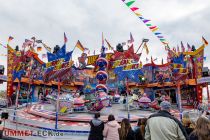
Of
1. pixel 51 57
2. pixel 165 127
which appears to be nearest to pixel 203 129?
pixel 165 127

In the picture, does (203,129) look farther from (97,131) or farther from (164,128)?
(97,131)


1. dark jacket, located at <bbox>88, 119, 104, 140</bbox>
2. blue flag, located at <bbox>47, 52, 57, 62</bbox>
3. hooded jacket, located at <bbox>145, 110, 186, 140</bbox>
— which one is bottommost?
dark jacket, located at <bbox>88, 119, 104, 140</bbox>

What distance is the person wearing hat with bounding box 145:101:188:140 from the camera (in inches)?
123

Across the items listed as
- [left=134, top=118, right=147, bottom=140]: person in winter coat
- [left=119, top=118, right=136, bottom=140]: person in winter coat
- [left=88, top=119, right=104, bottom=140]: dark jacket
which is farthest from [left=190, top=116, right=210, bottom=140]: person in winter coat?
[left=88, top=119, right=104, bottom=140]: dark jacket

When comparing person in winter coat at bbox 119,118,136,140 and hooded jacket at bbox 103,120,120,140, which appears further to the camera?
hooded jacket at bbox 103,120,120,140

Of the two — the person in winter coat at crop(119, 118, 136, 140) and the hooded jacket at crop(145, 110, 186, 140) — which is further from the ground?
the hooded jacket at crop(145, 110, 186, 140)

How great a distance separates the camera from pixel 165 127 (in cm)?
319

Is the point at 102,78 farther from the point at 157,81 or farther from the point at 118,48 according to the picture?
the point at 118,48

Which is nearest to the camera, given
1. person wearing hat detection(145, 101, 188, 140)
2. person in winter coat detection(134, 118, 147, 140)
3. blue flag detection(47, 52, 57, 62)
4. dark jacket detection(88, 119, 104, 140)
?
person wearing hat detection(145, 101, 188, 140)

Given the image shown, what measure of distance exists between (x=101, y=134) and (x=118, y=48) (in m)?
30.0

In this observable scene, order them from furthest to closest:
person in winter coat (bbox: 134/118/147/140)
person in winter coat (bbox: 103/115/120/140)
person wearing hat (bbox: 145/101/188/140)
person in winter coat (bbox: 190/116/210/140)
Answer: person in winter coat (bbox: 103/115/120/140) < person in winter coat (bbox: 134/118/147/140) < person wearing hat (bbox: 145/101/188/140) < person in winter coat (bbox: 190/116/210/140)

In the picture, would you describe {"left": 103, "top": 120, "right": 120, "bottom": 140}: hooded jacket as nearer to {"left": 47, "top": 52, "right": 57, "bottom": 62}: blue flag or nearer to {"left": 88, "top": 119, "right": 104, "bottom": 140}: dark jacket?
{"left": 88, "top": 119, "right": 104, "bottom": 140}: dark jacket

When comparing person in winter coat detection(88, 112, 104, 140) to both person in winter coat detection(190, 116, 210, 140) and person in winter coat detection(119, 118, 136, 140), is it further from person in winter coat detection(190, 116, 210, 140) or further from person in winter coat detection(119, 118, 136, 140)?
person in winter coat detection(190, 116, 210, 140)

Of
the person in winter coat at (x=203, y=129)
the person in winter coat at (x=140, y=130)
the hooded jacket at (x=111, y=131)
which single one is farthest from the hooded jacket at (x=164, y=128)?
the hooded jacket at (x=111, y=131)
